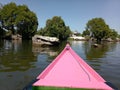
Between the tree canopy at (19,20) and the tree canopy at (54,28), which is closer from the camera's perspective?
the tree canopy at (19,20)

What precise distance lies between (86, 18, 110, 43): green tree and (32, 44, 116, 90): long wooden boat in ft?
335

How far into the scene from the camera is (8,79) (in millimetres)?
9539

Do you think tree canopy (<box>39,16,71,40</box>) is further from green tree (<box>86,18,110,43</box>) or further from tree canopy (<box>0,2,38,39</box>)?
green tree (<box>86,18,110,43</box>)

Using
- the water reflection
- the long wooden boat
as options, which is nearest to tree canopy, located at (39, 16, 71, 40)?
the water reflection

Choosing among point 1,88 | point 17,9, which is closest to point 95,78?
point 1,88

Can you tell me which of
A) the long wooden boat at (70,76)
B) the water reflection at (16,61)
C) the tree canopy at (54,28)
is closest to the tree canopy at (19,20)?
the tree canopy at (54,28)

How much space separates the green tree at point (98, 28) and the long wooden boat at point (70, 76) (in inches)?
4020

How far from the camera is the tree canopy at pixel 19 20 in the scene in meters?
82.8

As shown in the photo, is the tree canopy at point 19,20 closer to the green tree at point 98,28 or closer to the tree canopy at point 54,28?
the tree canopy at point 54,28

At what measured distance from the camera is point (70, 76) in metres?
6.44

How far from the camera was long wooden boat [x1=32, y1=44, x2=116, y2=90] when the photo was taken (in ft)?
19.6

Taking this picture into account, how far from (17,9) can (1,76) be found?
80.2 meters

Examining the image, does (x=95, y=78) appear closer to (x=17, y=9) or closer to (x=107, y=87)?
(x=107, y=87)

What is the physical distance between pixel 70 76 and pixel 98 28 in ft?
346
